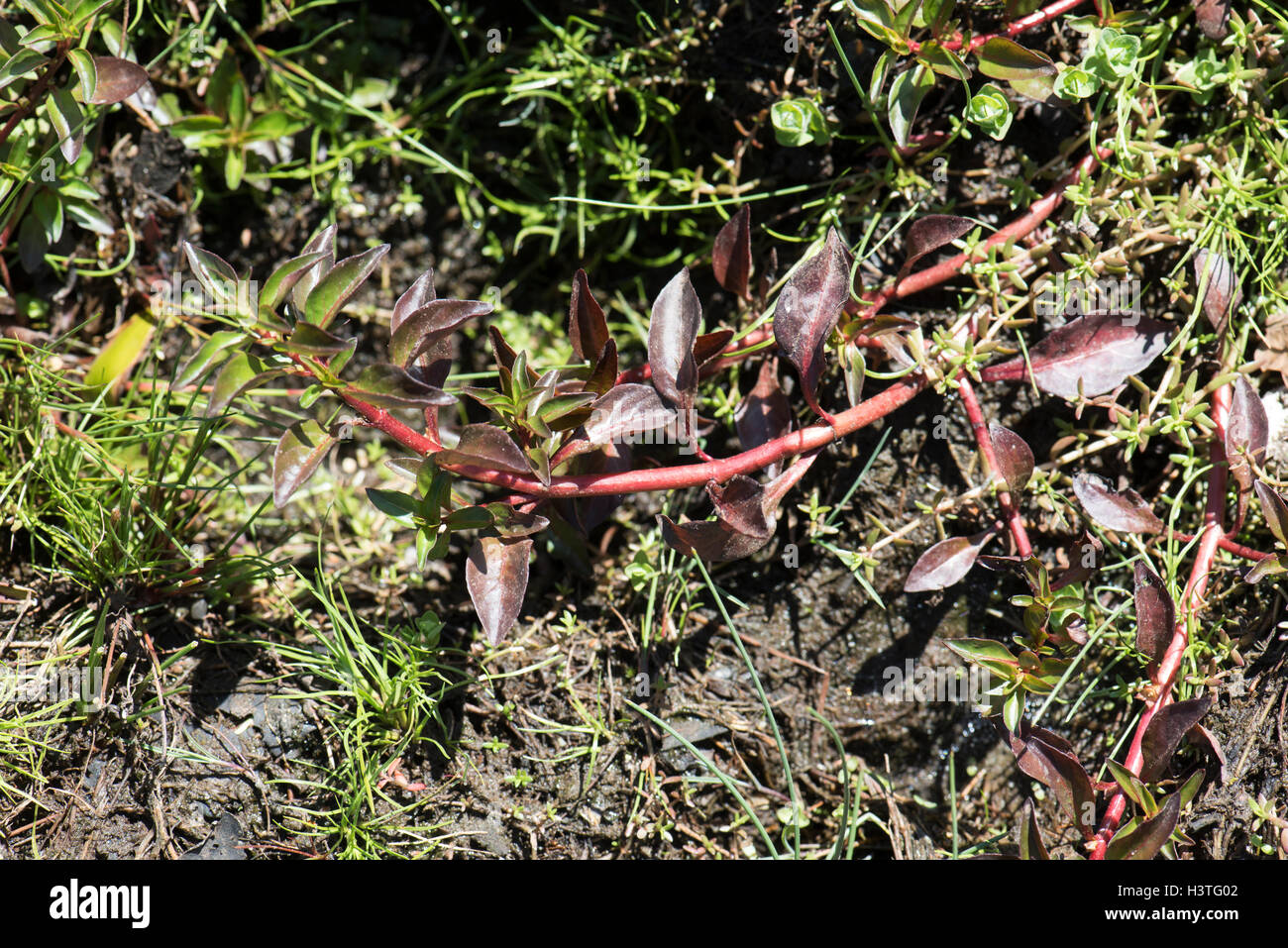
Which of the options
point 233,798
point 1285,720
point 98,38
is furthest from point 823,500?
point 98,38

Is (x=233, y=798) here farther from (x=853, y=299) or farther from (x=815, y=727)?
(x=853, y=299)

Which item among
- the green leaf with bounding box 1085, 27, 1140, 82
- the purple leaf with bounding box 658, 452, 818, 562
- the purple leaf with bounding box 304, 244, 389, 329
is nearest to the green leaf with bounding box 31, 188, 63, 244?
the purple leaf with bounding box 304, 244, 389, 329

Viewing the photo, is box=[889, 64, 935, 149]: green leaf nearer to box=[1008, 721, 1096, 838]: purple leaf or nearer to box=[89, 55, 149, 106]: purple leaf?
box=[1008, 721, 1096, 838]: purple leaf

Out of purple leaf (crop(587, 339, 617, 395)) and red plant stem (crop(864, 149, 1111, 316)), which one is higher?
red plant stem (crop(864, 149, 1111, 316))

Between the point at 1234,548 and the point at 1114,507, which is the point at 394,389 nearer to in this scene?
the point at 1114,507

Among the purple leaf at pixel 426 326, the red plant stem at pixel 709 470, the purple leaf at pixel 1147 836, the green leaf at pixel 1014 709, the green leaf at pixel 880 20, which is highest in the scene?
the green leaf at pixel 880 20

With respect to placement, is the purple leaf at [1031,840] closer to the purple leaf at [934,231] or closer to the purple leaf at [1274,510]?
the purple leaf at [1274,510]

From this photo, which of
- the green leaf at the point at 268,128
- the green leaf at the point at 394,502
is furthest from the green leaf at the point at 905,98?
the green leaf at the point at 268,128
